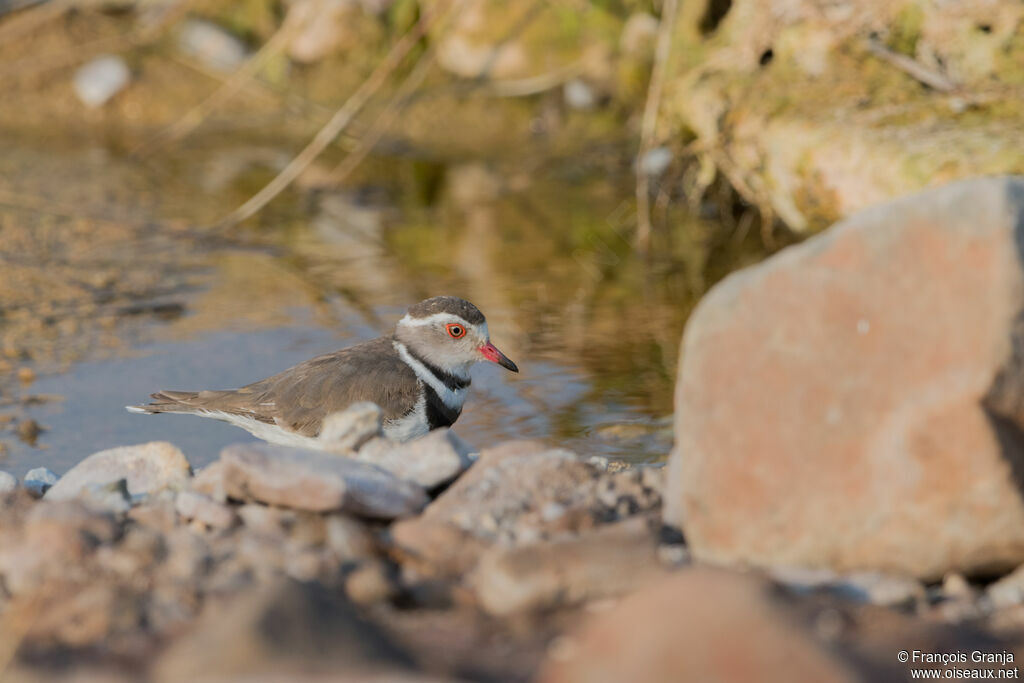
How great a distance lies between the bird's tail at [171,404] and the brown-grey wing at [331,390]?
0.87ft

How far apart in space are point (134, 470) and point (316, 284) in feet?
14.8

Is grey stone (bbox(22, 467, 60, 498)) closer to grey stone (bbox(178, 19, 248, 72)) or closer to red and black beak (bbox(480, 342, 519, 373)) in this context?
red and black beak (bbox(480, 342, 519, 373))

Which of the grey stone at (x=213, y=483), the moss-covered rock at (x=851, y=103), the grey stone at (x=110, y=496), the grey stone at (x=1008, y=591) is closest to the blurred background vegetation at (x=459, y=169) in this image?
the moss-covered rock at (x=851, y=103)

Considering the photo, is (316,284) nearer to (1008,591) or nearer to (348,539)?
(348,539)

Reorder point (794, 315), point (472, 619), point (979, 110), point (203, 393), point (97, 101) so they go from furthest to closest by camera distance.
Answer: point (97, 101)
point (979, 110)
point (203, 393)
point (794, 315)
point (472, 619)

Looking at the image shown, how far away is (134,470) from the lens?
4.79 meters

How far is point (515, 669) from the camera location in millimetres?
3203

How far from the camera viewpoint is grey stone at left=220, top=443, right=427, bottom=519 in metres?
4.01

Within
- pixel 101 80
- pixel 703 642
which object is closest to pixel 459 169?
pixel 101 80

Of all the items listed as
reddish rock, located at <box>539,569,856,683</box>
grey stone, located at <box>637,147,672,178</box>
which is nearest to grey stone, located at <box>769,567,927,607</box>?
reddish rock, located at <box>539,569,856,683</box>

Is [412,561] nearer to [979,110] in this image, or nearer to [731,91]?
[979,110]

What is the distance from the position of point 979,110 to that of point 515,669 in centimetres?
605

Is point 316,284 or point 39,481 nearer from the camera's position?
point 39,481

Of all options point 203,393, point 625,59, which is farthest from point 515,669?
point 625,59
